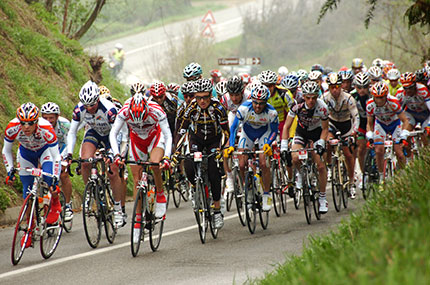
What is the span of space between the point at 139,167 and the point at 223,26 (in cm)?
4623

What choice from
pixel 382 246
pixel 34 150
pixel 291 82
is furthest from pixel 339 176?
pixel 382 246

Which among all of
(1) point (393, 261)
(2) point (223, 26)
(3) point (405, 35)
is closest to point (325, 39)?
(2) point (223, 26)

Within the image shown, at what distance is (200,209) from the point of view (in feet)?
37.2

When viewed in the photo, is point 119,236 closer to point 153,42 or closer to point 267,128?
point 267,128

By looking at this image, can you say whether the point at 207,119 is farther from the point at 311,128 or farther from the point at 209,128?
the point at 311,128

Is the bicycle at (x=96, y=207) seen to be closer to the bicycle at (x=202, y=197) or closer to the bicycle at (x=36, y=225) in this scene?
the bicycle at (x=36, y=225)

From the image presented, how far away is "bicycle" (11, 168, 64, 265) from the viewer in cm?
1035

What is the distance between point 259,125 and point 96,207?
3.22 metres

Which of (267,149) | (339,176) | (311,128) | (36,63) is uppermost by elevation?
(36,63)

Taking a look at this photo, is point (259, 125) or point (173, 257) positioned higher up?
point (259, 125)

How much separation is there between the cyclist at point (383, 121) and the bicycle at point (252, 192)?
315 centimetres

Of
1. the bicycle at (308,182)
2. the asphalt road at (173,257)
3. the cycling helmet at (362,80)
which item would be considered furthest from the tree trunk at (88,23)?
the bicycle at (308,182)

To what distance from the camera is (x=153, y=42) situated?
5028 centimetres

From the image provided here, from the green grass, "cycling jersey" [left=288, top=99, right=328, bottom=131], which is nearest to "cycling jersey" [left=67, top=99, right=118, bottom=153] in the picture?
"cycling jersey" [left=288, top=99, right=328, bottom=131]
